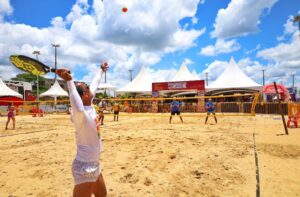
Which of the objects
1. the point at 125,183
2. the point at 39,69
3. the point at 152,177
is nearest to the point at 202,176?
the point at 152,177

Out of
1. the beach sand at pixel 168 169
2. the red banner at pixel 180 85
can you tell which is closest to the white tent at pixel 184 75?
the red banner at pixel 180 85

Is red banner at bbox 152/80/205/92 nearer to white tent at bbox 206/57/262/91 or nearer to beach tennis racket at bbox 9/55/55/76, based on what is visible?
white tent at bbox 206/57/262/91

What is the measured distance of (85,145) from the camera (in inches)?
101

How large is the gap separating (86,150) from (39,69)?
3.36ft

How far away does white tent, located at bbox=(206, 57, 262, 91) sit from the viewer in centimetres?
2422

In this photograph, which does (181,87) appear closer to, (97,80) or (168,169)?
(168,169)

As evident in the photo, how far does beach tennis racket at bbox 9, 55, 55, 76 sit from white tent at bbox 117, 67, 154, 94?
2622cm

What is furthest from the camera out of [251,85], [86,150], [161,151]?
[251,85]

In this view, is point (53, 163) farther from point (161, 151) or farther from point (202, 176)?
point (202, 176)

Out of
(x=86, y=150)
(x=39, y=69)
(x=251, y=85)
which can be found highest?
(x=251, y=85)

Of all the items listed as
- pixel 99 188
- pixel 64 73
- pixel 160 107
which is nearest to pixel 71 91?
pixel 64 73

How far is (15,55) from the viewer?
2.73 metres

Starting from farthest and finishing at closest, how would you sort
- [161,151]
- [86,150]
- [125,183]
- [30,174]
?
[161,151]
[30,174]
[125,183]
[86,150]

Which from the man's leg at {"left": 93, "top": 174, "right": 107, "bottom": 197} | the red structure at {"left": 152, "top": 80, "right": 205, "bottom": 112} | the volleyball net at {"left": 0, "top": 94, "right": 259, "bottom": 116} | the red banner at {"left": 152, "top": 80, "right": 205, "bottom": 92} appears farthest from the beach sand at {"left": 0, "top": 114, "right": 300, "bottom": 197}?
the red banner at {"left": 152, "top": 80, "right": 205, "bottom": 92}
